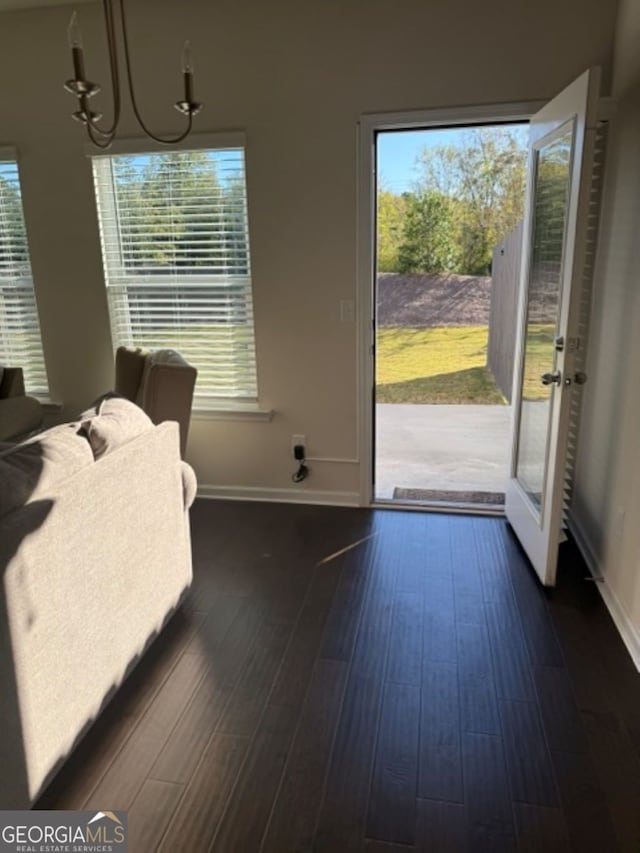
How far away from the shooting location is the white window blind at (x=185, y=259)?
3180 mm

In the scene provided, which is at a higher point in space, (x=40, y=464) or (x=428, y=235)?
(x=428, y=235)

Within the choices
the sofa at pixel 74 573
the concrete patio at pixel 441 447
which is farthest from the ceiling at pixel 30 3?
the concrete patio at pixel 441 447

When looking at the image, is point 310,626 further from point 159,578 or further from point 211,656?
point 159,578

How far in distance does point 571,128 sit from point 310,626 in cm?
222

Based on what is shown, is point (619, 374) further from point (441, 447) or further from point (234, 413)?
point (441, 447)

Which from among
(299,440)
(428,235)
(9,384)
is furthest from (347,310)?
(428,235)

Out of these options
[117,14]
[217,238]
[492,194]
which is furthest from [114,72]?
[492,194]

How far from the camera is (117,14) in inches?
119

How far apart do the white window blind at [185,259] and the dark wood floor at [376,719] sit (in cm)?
134

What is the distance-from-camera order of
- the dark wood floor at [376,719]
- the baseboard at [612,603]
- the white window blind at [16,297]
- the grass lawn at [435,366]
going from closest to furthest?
1. the dark wood floor at [376,719]
2. the baseboard at [612,603]
3. the white window blind at [16,297]
4. the grass lawn at [435,366]

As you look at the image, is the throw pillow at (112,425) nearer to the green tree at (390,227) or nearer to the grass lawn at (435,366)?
the grass lawn at (435,366)

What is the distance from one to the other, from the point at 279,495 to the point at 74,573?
6.61 ft

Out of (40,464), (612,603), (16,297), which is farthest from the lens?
(16,297)

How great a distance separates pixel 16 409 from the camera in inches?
127
